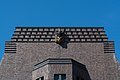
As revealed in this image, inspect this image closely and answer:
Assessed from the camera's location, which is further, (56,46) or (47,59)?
(56,46)

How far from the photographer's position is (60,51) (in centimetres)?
5184

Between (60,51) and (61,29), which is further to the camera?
(61,29)

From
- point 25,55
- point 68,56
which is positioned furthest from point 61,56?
point 25,55

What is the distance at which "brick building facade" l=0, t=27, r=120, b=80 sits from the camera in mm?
50719

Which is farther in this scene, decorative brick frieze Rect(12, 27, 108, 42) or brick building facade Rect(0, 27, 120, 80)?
decorative brick frieze Rect(12, 27, 108, 42)

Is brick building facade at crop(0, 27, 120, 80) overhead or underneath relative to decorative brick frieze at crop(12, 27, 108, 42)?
underneath

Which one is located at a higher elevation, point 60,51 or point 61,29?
point 61,29

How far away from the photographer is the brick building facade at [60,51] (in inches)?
1997

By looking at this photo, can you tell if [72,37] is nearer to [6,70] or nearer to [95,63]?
[95,63]

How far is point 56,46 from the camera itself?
5212 cm

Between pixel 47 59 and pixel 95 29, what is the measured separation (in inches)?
322

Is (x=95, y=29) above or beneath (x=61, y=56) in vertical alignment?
above

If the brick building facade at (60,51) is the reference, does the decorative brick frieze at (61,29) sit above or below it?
above

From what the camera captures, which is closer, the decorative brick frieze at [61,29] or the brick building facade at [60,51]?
the brick building facade at [60,51]
